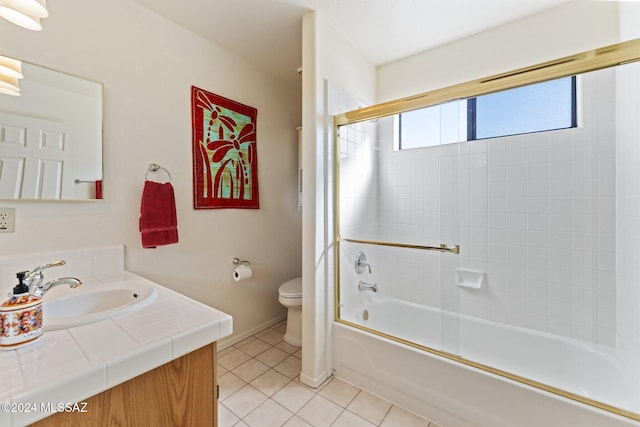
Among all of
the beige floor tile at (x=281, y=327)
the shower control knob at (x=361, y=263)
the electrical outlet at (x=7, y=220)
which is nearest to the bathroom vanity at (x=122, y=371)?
the electrical outlet at (x=7, y=220)

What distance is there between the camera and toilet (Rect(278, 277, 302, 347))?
2201 mm

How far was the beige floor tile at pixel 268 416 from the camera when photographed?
57.1 inches

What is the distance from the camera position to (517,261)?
75.7 inches

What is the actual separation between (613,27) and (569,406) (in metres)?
2.16

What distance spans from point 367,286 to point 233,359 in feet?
3.81

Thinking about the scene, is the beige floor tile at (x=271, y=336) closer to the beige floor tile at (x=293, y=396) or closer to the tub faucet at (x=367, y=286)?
the beige floor tile at (x=293, y=396)

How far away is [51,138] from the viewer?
137 cm

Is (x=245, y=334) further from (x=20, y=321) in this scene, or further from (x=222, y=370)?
(x=20, y=321)

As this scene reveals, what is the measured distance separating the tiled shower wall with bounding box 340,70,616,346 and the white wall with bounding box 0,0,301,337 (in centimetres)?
94

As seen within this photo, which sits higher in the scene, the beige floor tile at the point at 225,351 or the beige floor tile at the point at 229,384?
the beige floor tile at the point at 225,351

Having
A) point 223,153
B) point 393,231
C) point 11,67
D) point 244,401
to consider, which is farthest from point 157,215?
point 393,231

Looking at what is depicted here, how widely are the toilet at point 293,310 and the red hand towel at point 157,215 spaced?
0.95 m

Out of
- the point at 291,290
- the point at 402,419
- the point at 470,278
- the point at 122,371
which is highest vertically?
the point at 122,371

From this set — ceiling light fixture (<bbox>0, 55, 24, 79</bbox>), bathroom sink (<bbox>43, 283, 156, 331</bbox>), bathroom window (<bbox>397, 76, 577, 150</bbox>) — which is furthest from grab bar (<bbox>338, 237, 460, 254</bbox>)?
ceiling light fixture (<bbox>0, 55, 24, 79</bbox>)
